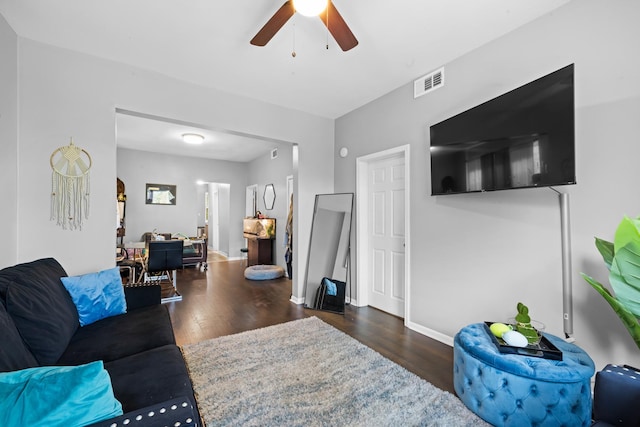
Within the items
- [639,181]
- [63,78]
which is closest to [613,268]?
[639,181]

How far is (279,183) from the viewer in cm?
600

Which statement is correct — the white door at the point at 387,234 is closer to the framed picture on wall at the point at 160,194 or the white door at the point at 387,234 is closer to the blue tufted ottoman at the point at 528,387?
the blue tufted ottoman at the point at 528,387

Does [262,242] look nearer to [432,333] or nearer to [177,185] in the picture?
[177,185]

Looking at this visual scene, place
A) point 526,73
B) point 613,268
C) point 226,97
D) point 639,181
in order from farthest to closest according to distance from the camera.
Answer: point 226,97
point 526,73
point 639,181
point 613,268

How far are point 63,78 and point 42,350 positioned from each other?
2.37 metres

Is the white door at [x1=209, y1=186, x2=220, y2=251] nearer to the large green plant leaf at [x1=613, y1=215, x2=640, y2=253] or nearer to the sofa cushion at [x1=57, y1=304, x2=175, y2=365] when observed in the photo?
the sofa cushion at [x1=57, y1=304, x2=175, y2=365]

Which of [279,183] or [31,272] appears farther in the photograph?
[279,183]

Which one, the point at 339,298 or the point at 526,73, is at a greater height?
the point at 526,73

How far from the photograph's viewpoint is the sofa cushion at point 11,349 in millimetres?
1081

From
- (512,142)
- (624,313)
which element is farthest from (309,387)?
(512,142)

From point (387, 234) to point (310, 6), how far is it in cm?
262

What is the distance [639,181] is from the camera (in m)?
1.66

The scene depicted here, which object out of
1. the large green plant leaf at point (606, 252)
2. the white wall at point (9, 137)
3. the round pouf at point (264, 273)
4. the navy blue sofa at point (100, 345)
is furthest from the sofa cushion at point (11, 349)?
the round pouf at point (264, 273)

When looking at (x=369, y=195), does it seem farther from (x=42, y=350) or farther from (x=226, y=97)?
(x=42, y=350)
